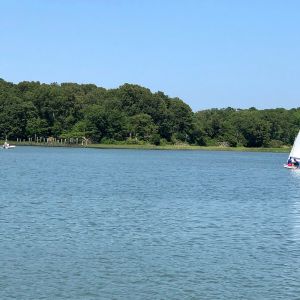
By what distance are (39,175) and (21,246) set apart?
49570 millimetres

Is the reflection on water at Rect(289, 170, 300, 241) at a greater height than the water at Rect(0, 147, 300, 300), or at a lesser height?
greater

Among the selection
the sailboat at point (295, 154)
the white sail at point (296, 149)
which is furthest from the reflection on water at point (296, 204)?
the sailboat at point (295, 154)

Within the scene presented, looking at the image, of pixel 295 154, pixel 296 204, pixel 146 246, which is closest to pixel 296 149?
pixel 295 154

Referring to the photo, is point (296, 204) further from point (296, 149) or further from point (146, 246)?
point (296, 149)

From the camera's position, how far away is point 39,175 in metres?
79.2

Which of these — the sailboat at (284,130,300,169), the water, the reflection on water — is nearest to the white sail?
the sailboat at (284,130,300,169)

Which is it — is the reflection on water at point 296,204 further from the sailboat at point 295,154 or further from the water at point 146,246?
the sailboat at point 295,154

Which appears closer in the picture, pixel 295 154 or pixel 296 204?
pixel 296 204

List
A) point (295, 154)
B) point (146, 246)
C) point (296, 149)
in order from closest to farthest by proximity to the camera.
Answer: point (146, 246) < point (296, 149) < point (295, 154)

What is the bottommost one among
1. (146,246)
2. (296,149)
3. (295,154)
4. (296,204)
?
(146,246)

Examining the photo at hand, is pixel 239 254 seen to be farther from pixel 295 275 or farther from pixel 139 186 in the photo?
pixel 139 186

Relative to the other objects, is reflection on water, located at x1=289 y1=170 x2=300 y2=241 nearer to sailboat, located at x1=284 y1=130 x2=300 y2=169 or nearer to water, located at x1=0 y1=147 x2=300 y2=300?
water, located at x1=0 y1=147 x2=300 y2=300

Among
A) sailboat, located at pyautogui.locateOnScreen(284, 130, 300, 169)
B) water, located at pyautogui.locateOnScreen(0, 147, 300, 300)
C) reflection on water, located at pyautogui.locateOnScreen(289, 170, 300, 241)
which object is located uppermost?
sailboat, located at pyautogui.locateOnScreen(284, 130, 300, 169)

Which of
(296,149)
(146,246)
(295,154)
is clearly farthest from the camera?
(295,154)
